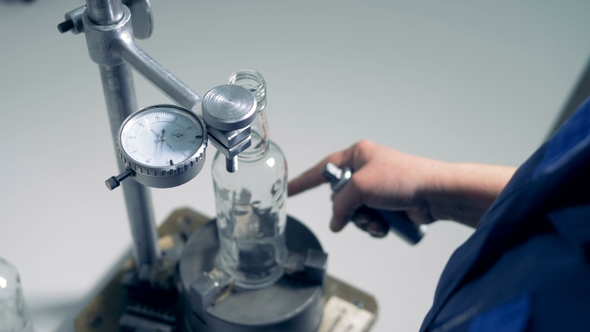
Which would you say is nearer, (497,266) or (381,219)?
(497,266)

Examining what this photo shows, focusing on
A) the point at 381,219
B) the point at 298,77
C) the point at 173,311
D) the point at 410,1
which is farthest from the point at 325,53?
the point at 173,311

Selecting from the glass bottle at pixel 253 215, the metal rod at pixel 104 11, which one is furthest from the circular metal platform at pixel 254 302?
the metal rod at pixel 104 11

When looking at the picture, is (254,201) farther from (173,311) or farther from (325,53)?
(325,53)

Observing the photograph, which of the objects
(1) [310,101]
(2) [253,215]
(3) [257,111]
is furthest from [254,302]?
(1) [310,101]

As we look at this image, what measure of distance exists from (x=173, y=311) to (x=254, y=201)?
15cm

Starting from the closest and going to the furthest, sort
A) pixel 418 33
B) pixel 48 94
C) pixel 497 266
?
pixel 497 266
pixel 48 94
pixel 418 33

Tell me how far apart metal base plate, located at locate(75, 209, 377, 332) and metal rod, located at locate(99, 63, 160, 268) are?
0.12 feet

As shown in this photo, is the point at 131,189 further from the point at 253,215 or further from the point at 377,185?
Result: the point at 377,185

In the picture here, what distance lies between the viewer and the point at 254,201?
21.0 inches

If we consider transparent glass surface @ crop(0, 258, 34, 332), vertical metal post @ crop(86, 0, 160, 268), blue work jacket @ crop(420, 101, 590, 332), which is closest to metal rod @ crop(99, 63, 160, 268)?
vertical metal post @ crop(86, 0, 160, 268)

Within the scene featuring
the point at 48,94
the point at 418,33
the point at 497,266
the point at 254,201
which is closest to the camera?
the point at 497,266

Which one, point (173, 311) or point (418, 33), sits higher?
point (418, 33)

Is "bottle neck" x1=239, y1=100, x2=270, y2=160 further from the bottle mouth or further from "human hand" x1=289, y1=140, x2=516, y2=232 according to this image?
"human hand" x1=289, y1=140, x2=516, y2=232

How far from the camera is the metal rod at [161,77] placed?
1.25 ft
